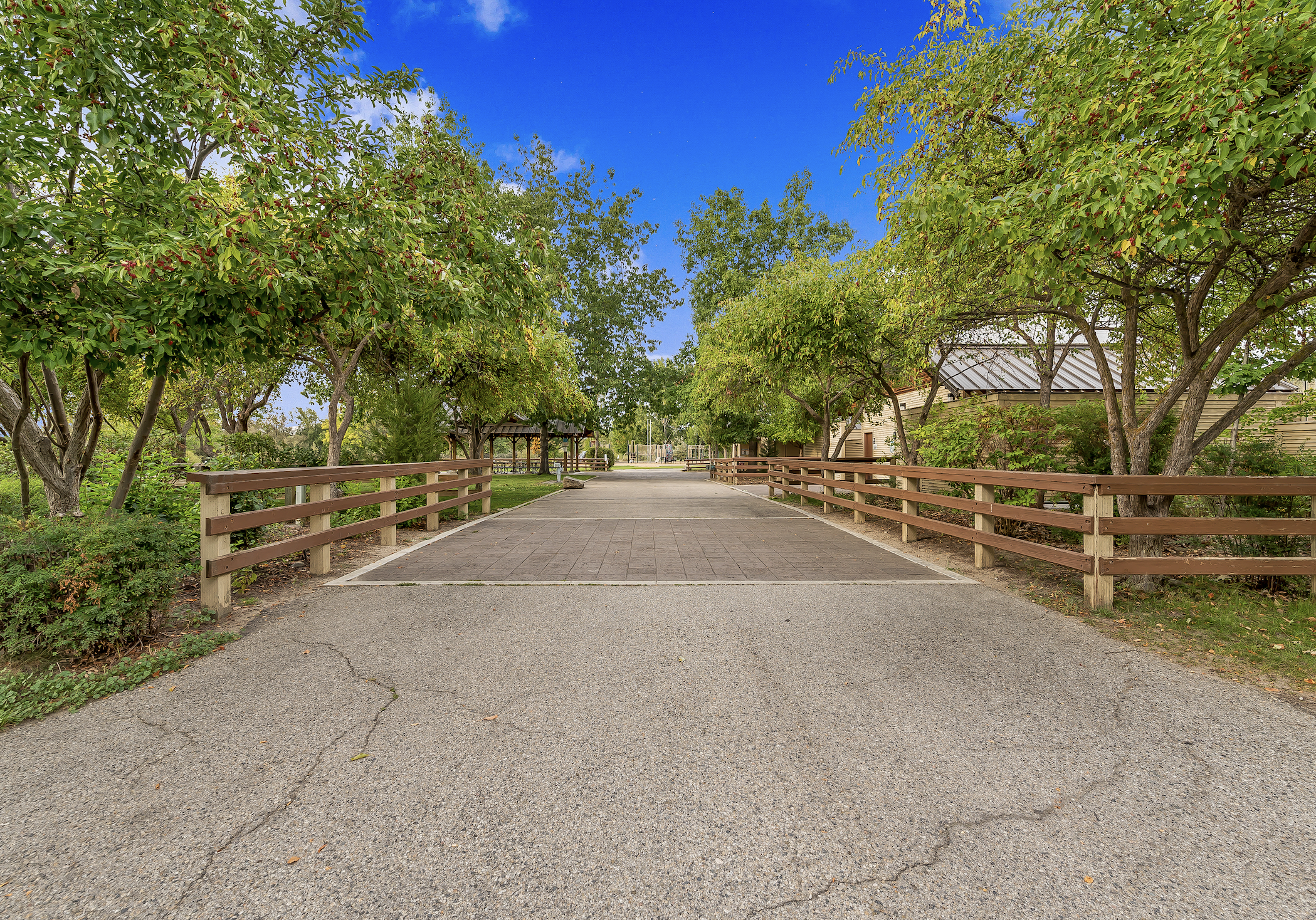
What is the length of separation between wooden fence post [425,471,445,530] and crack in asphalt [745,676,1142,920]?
27.2ft

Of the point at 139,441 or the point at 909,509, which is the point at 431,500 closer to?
the point at 139,441

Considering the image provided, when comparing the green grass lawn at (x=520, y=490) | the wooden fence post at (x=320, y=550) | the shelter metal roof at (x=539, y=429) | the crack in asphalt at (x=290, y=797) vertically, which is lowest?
the green grass lawn at (x=520, y=490)

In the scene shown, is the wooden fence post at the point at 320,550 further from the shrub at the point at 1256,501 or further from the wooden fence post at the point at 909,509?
the shrub at the point at 1256,501

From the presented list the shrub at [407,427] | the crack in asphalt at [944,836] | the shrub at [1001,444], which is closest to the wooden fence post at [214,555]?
the crack in asphalt at [944,836]

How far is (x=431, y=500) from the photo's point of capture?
9.64m

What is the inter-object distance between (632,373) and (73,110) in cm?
3013

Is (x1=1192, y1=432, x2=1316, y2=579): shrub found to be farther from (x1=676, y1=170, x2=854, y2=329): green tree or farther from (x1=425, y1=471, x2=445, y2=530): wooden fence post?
(x1=676, y1=170, x2=854, y2=329): green tree

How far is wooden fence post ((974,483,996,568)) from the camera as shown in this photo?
6.06m

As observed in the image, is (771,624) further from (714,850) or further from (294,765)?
(294,765)

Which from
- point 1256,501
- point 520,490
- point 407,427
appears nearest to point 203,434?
point 520,490

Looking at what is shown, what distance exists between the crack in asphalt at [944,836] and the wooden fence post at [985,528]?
146 inches

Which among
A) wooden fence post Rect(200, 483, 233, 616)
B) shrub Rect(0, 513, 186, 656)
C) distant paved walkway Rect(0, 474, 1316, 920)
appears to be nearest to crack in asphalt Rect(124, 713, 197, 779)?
distant paved walkway Rect(0, 474, 1316, 920)

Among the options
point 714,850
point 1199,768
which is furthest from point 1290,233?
point 714,850

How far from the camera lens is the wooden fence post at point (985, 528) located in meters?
6.06
